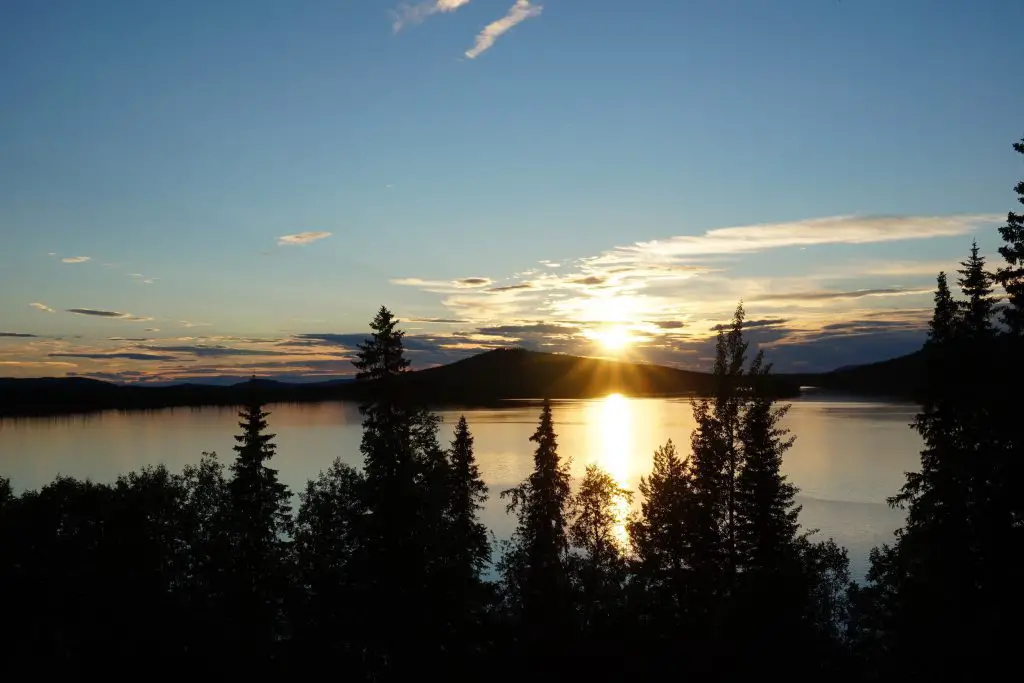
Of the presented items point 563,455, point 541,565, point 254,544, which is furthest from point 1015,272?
point 563,455

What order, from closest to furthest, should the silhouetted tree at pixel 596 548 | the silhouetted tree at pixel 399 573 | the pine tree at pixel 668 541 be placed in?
1. the silhouetted tree at pixel 399 573
2. the silhouetted tree at pixel 596 548
3. the pine tree at pixel 668 541

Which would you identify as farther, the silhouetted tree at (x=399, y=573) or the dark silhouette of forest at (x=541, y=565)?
the silhouetted tree at (x=399, y=573)

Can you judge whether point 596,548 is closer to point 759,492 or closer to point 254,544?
point 759,492

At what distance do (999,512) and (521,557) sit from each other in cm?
2412

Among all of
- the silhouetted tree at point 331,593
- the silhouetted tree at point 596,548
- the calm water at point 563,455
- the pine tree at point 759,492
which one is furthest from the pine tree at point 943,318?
the calm water at point 563,455

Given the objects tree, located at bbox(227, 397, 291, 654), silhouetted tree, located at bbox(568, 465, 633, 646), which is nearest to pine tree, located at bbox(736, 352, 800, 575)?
silhouetted tree, located at bbox(568, 465, 633, 646)

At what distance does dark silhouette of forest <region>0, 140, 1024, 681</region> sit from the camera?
2308cm

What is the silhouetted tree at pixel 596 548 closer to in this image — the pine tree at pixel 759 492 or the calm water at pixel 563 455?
the pine tree at pixel 759 492

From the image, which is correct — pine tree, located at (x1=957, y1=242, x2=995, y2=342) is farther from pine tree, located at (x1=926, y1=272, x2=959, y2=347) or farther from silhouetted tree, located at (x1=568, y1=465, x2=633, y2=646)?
silhouetted tree, located at (x1=568, y1=465, x2=633, y2=646)

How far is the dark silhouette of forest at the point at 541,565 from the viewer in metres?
23.1

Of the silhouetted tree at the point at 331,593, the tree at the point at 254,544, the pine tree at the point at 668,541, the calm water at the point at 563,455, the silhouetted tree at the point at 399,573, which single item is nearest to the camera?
the silhouetted tree at the point at 399,573

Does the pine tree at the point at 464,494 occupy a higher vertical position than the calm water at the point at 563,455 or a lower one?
higher

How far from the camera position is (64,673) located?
28719 millimetres

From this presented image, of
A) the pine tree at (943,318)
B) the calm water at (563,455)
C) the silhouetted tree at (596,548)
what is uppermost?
the pine tree at (943,318)
